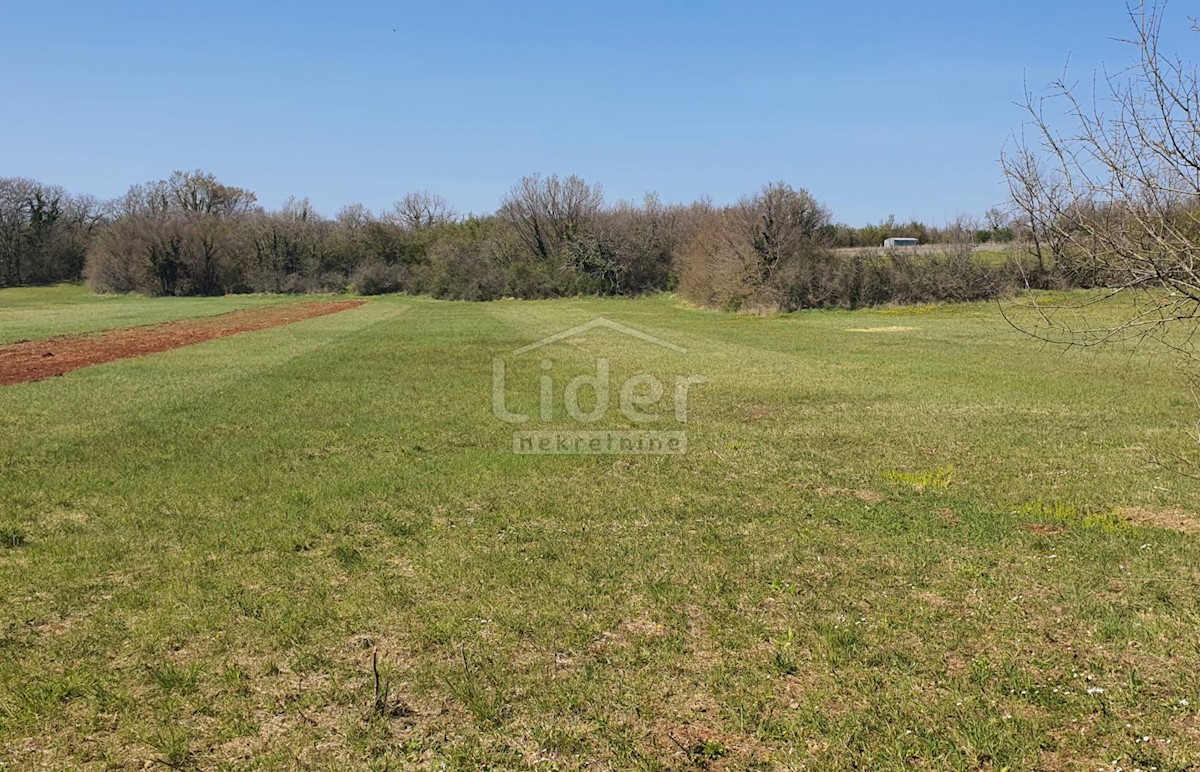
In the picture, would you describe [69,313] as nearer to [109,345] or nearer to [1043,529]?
[109,345]

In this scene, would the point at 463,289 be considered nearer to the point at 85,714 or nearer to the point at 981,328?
the point at 981,328

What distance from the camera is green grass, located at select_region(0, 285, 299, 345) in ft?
118

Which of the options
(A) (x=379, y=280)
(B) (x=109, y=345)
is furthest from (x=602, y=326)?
(A) (x=379, y=280)

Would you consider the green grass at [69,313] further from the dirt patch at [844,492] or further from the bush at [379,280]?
the dirt patch at [844,492]

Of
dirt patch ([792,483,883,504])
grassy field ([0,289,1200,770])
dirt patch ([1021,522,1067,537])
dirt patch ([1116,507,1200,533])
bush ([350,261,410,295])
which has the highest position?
bush ([350,261,410,295])

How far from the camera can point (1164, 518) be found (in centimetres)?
738

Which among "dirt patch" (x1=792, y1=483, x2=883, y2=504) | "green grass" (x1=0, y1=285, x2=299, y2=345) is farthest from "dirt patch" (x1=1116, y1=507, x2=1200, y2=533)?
"green grass" (x1=0, y1=285, x2=299, y2=345)

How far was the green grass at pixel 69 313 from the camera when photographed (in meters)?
36.0

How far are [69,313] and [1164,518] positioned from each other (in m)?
56.3

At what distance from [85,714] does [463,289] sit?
6641 cm

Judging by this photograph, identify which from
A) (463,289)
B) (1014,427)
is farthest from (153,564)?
(463,289)

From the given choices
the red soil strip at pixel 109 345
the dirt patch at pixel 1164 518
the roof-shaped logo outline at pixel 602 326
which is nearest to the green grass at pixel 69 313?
the red soil strip at pixel 109 345

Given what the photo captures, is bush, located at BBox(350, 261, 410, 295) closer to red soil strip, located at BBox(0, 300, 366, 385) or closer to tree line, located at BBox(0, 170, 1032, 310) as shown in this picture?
tree line, located at BBox(0, 170, 1032, 310)

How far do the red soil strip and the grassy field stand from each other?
31.2ft
